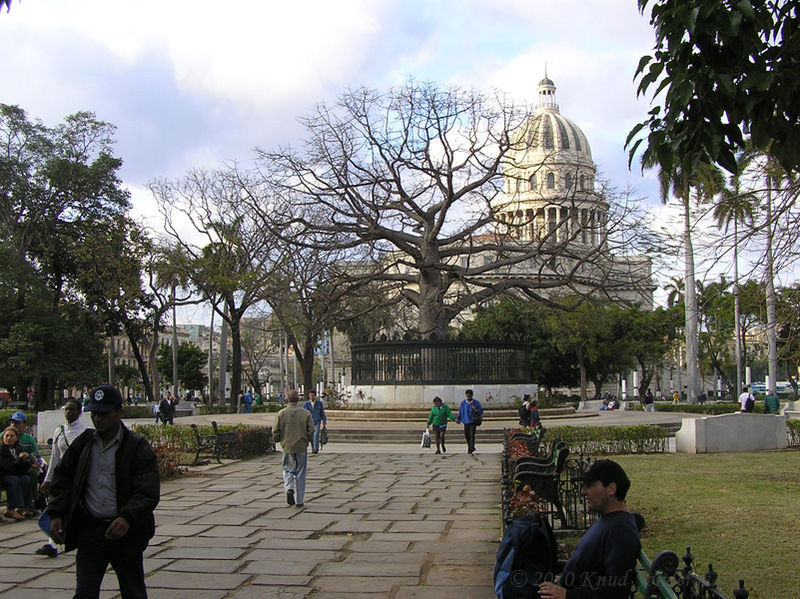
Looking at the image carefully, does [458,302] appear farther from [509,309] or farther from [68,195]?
[509,309]

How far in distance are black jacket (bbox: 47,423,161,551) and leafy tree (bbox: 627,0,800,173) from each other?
Answer: 374 centimetres

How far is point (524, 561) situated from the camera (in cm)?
409

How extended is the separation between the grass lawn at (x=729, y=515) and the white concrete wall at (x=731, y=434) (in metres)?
2.37

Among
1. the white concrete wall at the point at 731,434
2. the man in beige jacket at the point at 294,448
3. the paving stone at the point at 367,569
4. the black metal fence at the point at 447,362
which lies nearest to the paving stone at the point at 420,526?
the paving stone at the point at 367,569

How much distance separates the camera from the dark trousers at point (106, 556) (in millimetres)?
5203

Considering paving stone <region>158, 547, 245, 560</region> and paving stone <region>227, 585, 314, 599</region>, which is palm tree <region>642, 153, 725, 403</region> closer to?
paving stone <region>227, 585, 314, 599</region>

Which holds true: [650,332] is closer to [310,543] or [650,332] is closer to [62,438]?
[310,543]

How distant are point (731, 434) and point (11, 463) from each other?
1569 centimetres

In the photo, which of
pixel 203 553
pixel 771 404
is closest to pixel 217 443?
pixel 203 553

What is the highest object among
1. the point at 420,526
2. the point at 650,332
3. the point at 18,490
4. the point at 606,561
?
the point at 650,332

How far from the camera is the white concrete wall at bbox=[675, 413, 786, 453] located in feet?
63.5

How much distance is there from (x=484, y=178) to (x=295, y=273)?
35.2 feet

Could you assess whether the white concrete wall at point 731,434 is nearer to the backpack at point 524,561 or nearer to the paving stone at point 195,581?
the paving stone at point 195,581

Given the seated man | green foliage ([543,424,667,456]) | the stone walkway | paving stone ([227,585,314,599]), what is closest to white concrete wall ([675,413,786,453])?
green foliage ([543,424,667,456])
